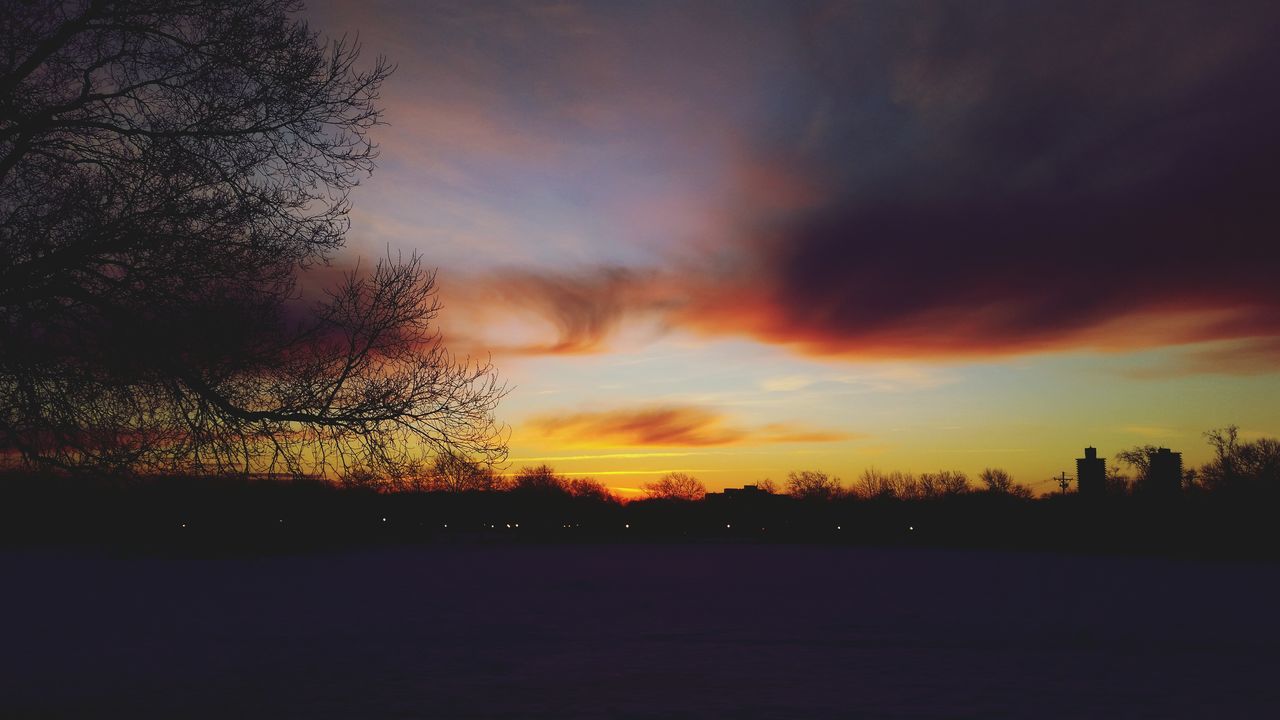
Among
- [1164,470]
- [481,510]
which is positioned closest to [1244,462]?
[1164,470]

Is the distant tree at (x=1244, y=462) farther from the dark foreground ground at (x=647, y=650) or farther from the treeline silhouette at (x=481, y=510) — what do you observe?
the dark foreground ground at (x=647, y=650)

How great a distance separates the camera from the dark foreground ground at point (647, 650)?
42.7ft

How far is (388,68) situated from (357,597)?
24582 millimetres

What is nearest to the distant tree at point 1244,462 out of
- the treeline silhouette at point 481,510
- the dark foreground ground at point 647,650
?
the treeline silhouette at point 481,510

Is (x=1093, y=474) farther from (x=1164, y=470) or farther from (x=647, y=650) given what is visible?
(x=647, y=650)

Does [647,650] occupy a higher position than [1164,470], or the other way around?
[1164,470]

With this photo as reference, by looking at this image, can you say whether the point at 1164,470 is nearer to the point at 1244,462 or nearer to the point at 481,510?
the point at 1244,462

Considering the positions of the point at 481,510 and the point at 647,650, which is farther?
the point at 481,510

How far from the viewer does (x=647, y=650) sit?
18.4 meters

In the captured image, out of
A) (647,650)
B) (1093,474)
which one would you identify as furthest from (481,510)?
(647,650)

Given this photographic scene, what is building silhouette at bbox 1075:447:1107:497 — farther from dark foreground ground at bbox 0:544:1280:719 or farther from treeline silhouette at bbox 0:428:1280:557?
dark foreground ground at bbox 0:544:1280:719

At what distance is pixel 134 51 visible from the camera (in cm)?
1100

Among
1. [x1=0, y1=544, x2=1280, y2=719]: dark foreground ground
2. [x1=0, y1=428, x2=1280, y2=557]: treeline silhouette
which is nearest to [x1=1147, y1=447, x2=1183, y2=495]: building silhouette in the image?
[x1=0, y1=428, x2=1280, y2=557]: treeline silhouette

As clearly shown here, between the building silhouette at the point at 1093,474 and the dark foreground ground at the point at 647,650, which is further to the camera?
the building silhouette at the point at 1093,474
